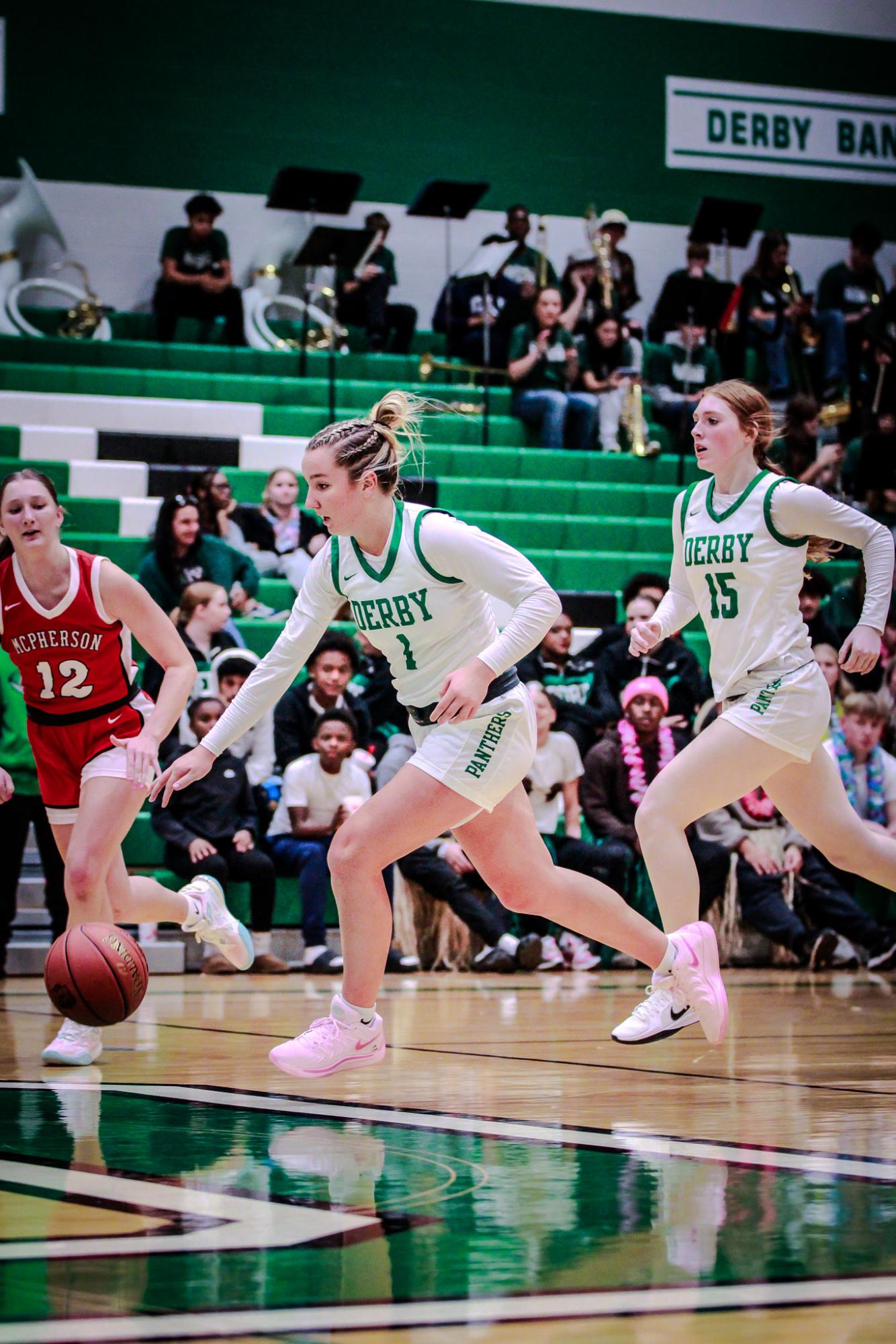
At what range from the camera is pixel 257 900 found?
26.2 ft

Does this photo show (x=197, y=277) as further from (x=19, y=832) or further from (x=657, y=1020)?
(x=657, y=1020)

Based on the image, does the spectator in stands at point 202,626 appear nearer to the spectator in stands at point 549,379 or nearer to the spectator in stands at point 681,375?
the spectator in stands at point 549,379

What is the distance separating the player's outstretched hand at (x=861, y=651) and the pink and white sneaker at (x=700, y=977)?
800mm

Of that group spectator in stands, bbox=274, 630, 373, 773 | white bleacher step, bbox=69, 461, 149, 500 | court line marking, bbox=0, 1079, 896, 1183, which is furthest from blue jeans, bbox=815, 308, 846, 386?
court line marking, bbox=0, 1079, 896, 1183

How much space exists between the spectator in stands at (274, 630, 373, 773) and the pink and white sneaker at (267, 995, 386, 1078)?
410cm

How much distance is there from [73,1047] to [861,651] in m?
2.42

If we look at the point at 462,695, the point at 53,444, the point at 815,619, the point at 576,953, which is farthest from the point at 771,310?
the point at 462,695

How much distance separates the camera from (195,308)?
12.7 metres

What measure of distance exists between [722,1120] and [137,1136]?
1282 mm

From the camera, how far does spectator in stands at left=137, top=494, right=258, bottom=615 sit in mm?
8859

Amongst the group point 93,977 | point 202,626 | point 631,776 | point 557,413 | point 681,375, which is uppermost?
point 681,375

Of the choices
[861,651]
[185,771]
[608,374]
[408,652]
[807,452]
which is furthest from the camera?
[608,374]

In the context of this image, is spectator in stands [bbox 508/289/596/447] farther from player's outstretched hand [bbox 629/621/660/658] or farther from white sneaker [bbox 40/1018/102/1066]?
white sneaker [bbox 40/1018/102/1066]

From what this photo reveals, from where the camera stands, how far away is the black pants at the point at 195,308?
41.1 feet
